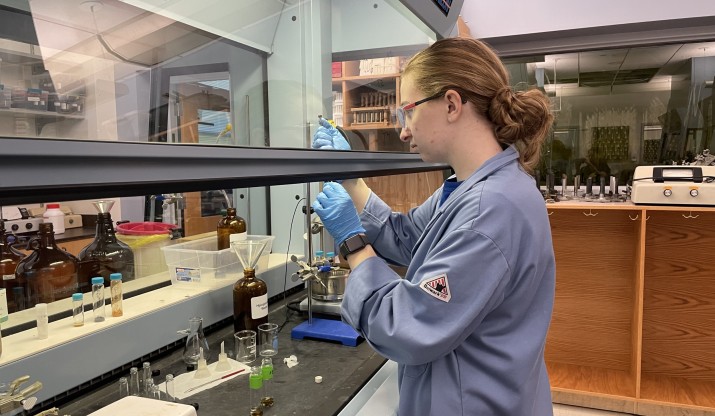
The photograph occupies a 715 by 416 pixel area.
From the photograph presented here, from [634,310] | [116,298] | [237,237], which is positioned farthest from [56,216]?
[634,310]

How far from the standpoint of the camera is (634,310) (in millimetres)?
2838

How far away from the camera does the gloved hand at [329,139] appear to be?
49.7 inches

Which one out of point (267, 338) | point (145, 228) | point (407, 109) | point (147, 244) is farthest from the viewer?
point (145, 228)

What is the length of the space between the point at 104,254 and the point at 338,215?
81 centimetres

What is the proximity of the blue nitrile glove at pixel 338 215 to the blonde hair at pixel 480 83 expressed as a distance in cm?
34

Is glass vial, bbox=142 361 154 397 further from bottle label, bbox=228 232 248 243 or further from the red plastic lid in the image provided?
the red plastic lid

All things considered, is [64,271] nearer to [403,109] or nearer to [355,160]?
[355,160]

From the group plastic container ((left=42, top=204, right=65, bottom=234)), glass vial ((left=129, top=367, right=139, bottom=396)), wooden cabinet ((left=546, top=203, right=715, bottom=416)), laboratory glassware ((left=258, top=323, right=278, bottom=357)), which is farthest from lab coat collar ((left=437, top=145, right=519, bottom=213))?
plastic container ((left=42, top=204, right=65, bottom=234))

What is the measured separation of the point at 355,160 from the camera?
1175 mm

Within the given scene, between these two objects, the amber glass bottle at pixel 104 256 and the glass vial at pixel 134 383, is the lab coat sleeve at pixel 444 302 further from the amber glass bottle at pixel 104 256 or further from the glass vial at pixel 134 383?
the amber glass bottle at pixel 104 256

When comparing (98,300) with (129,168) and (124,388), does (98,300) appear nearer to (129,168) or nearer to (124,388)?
(124,388)

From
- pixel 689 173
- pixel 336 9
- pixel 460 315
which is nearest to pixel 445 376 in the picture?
pixel 460 315

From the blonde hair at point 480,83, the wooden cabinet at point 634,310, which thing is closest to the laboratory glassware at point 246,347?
the blonde hair at point 480,83

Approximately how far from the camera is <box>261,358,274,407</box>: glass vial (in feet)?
3.71
